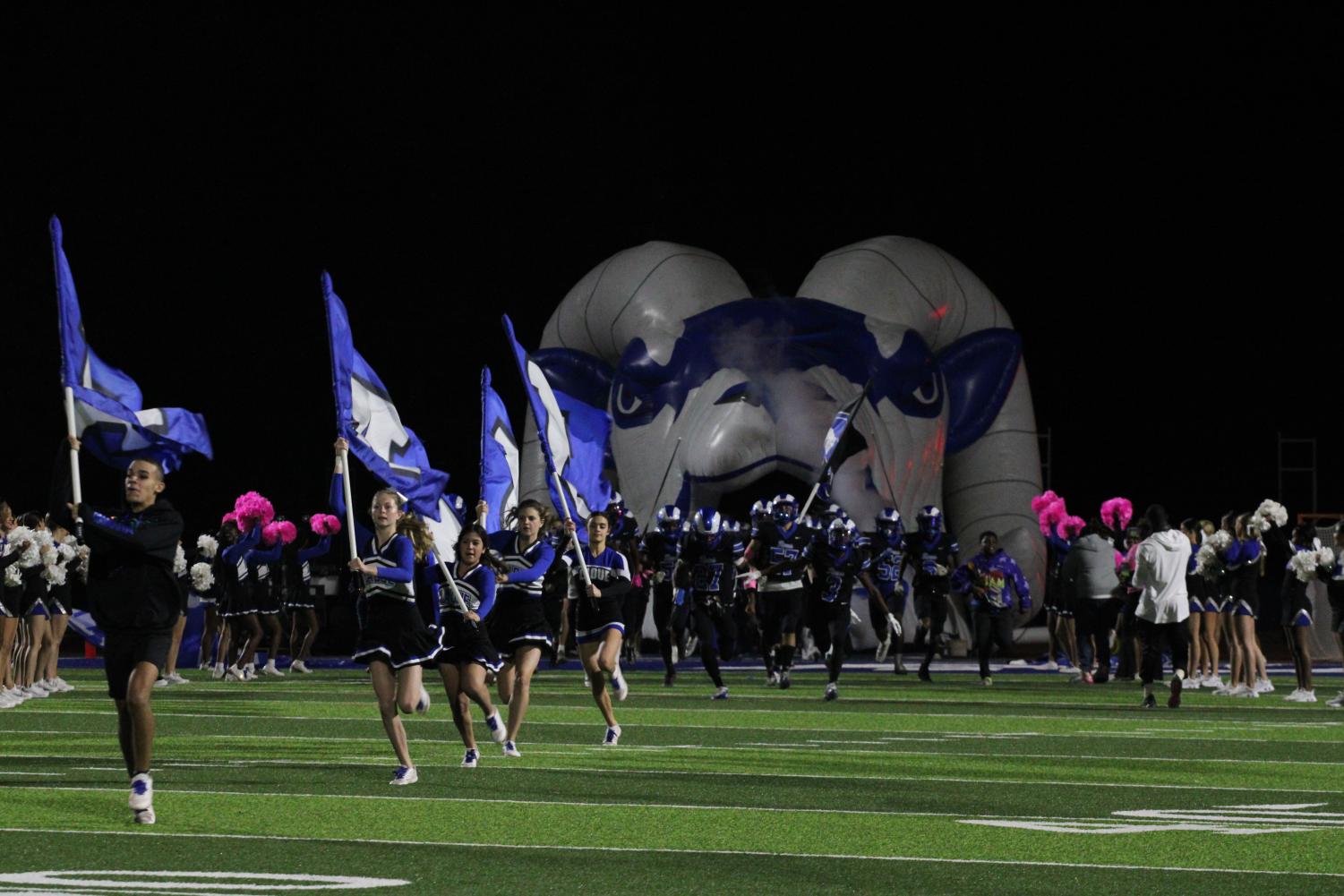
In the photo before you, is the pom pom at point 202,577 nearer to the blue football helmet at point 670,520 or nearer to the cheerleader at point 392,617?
the blue football helmet at point 670,520

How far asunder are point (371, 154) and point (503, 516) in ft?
46.5

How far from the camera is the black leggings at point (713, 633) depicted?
20312mm

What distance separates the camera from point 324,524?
83.8 feet

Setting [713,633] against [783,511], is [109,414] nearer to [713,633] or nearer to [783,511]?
[713,633]

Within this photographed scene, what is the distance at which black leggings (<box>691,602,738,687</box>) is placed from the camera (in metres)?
20.3

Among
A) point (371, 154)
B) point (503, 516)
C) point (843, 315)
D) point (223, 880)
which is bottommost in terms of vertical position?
point (223, 880)

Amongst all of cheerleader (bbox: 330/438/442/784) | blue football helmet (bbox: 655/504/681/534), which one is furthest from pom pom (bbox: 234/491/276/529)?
cheerleader (bbox: 330/438/442/784)

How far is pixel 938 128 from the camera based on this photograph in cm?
3459

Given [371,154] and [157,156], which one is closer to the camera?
[157,156]

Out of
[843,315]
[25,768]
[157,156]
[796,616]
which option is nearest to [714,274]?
[843,315]

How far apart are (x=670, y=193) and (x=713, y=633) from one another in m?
15.7

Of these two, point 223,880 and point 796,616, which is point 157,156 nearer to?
point 796,616

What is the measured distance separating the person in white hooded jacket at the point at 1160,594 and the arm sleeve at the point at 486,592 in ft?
25.8

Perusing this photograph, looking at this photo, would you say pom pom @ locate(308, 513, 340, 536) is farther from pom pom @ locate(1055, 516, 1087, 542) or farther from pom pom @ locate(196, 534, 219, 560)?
pom pom @ locate(1055, 516, 1087, 542)
